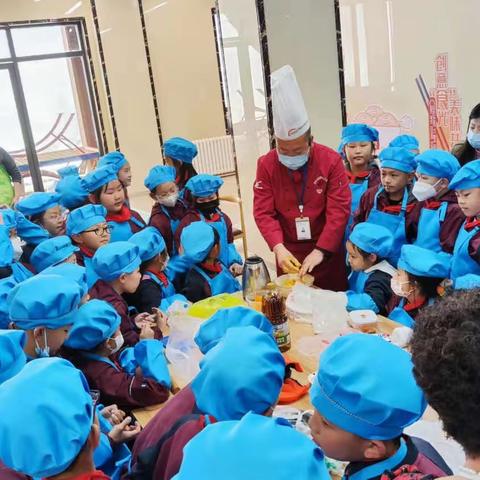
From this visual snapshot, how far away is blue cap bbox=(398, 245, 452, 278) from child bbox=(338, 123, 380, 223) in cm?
114

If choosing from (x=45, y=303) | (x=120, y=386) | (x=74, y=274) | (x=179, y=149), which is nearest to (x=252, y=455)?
(x=120, y=386)

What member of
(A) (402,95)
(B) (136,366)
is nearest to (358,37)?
(A) (402,95)

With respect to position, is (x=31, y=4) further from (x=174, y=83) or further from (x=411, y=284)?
(x=411, y=284)

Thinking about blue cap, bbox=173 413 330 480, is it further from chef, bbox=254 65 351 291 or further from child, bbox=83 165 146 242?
child, bbox=83 165 146 242

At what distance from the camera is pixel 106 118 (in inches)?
309

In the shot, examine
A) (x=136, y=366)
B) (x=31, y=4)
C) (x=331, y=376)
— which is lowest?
(x=136, y=366)

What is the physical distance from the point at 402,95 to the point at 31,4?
547 cm

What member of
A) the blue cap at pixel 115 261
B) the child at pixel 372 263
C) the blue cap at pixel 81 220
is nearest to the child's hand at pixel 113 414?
the blue cap at pixel 115 261

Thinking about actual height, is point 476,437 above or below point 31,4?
below

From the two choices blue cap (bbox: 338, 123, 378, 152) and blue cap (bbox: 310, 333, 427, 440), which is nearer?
blue cap (bbox: 310, 333, 427, 440)

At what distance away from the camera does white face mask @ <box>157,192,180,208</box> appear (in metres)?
3.40

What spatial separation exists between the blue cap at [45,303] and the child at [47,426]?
2.00 feet

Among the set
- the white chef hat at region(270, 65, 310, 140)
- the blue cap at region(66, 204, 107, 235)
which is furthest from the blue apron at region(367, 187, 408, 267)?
the blue cap at region(66, 204, 107, 235)

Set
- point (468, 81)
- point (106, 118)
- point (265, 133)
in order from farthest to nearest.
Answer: point (106, 118), point (265, 133), point (468, 81)
